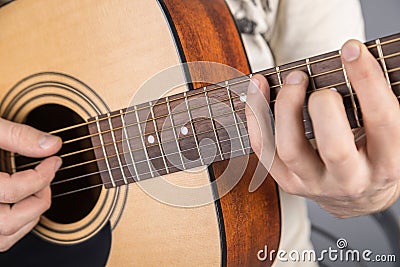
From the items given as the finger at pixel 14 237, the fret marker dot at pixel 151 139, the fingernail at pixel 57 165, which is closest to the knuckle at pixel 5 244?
the finger at pixel 14 237

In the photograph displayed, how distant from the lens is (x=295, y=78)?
0.57 metres

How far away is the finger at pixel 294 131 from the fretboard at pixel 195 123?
1cm

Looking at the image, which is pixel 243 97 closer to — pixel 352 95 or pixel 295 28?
pixel 352 95

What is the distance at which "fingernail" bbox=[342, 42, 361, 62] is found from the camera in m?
0.52

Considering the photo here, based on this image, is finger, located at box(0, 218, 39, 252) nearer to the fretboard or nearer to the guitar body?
the guitar body

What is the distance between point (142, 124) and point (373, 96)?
322 millimetres

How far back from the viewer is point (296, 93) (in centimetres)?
Answer: 57

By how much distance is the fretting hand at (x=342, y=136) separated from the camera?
53 centimetres

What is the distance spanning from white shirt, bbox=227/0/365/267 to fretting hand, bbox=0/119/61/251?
0.36 metres

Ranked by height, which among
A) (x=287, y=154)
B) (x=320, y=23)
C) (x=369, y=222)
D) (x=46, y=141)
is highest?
(x=320, y=23)

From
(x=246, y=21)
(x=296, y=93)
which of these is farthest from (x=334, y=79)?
(x=246, y=21)

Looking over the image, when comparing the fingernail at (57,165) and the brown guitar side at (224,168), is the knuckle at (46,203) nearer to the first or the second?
the fingernail at (57,165)

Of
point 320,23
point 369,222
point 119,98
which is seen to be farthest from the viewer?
point 369,222

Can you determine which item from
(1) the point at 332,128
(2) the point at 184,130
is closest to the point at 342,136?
(1) the point at 332,128
